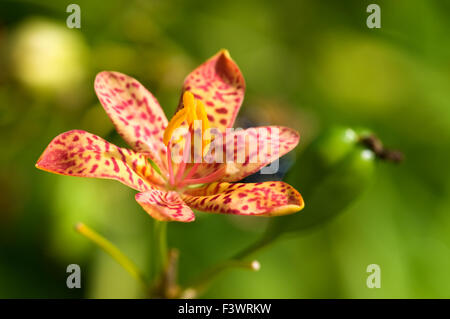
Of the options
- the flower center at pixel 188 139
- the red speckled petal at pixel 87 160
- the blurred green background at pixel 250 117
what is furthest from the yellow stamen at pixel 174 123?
the blurred green background at pixel 250 117

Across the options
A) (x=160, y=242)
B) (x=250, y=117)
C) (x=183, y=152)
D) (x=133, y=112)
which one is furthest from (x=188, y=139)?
(x=250, y=117)

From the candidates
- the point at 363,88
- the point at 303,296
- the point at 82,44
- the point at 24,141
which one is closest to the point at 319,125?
the point at 363,88

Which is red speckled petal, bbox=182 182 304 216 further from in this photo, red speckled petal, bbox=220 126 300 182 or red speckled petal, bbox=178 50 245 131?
red speckled petal, bbox=178 50 245 131

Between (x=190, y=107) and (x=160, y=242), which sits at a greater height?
(x=190, y=107)

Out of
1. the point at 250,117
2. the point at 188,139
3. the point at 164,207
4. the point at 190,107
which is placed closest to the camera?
the point at 164,207

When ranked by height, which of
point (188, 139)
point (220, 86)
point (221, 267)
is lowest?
point (221, 267)

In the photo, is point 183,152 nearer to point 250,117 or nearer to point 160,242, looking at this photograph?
point 160,242

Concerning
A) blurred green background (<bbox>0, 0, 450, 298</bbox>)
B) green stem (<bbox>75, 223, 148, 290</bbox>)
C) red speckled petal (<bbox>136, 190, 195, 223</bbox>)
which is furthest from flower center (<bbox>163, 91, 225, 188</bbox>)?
blurred green background (<bbox>0, 0, 450, 298</bbox>)

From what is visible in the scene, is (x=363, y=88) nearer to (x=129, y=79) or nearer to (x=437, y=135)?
(x=437, y=135)
